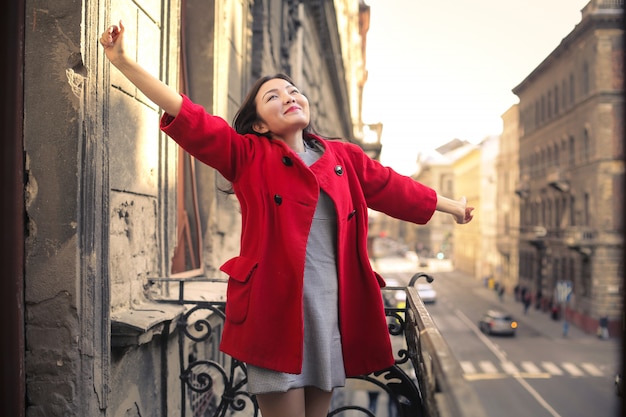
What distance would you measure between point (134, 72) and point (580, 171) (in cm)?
3700

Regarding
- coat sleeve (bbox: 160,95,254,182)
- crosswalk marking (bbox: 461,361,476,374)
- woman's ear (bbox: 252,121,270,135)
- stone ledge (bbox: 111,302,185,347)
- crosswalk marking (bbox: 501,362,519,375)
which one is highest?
woman's ear (bbox: 252,121,270,135)

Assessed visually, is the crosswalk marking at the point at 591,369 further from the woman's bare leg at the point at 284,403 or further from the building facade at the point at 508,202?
the building facade at the point at 508,202

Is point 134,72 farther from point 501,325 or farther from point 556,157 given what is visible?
point 556,157

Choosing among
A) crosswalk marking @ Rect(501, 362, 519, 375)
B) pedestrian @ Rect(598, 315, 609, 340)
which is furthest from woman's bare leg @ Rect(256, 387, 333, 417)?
pedestrian @ Rect(598, 315, 609, 340)

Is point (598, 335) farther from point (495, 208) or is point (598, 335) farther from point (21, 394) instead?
point (21, 394)

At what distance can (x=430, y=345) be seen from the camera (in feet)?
7.39

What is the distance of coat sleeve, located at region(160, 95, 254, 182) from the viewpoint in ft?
7.89

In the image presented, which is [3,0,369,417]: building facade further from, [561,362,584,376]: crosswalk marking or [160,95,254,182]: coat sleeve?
[561,362,584,376]: crosswalk marking

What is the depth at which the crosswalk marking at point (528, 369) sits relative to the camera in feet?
76.3

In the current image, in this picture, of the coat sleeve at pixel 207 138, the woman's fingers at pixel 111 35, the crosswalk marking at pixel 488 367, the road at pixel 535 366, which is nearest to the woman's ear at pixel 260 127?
the coat sleeve at pixel 207 138

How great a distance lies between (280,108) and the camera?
2.72 meters

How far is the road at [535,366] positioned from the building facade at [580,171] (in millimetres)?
2371

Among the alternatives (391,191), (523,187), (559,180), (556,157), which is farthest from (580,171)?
(391,191)

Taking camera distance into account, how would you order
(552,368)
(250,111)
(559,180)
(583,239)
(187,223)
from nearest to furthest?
(250,111) < (187,223) < (552,368) < (583,239) < (559,180)
